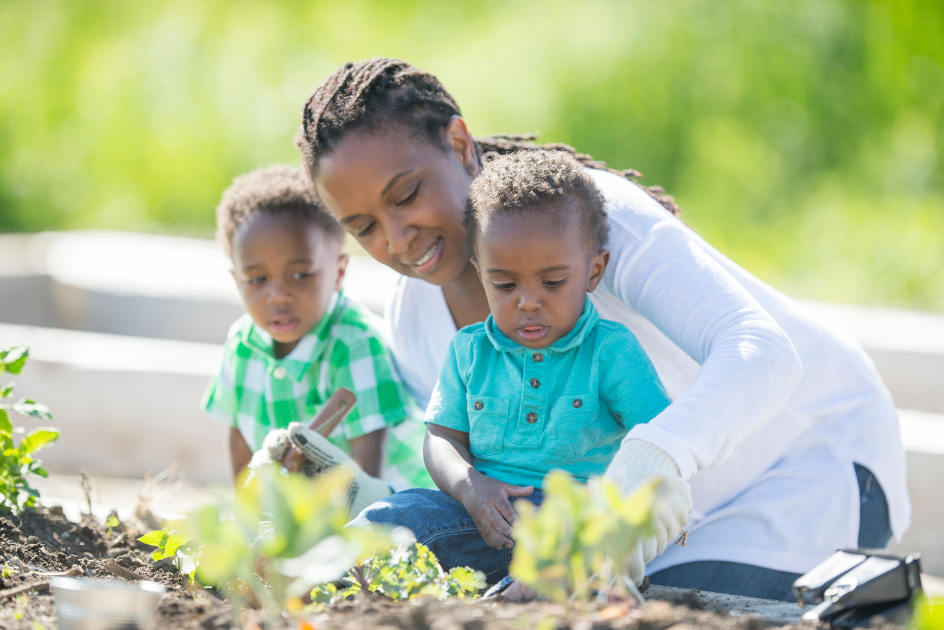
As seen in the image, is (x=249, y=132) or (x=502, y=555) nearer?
(x=502, y=555)

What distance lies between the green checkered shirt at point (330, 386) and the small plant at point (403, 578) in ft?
3.15

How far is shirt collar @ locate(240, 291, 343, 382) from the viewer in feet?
8.05

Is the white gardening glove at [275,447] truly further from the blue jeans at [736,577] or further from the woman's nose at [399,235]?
the blue jeans at [736,577]

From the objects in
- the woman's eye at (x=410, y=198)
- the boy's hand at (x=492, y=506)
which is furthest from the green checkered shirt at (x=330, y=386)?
the boy's hand at (x=492, y=506)

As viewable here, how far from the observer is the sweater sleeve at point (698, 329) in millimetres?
1402

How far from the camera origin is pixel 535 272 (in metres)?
1.71

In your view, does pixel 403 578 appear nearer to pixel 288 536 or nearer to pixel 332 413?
pixel 288 536

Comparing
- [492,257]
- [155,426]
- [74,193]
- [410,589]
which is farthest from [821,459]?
[74,193]

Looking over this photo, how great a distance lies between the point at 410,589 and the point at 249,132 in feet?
23.6

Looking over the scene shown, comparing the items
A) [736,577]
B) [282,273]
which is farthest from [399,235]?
[736,577]

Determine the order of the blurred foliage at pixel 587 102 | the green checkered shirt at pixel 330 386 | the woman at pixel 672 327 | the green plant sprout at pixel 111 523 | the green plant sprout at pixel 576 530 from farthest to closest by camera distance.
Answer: the blurred foliage at pixel 587 102 < the green checkered shirt at pixel 330 386 < the green plant sprout at pixel 111 523 < the woman at pixel 672 327 < the green plant sprout at pixel 576 530

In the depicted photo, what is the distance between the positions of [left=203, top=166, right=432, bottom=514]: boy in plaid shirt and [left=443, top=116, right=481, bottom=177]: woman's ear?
592 millimetres

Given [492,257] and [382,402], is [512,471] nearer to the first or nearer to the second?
[492,257]

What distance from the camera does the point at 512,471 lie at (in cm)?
173
